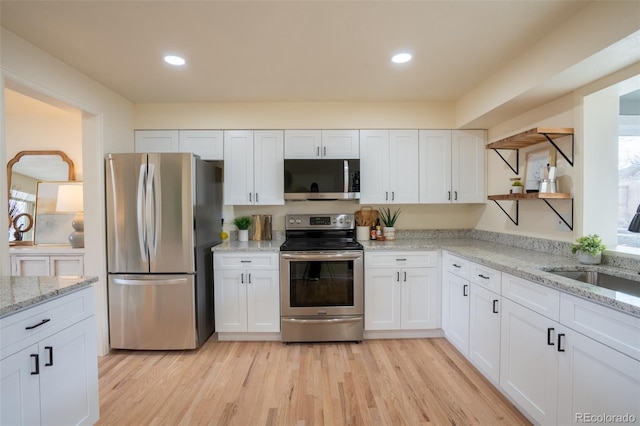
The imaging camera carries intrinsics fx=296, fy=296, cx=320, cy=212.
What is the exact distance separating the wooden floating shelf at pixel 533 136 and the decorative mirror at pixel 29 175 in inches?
173

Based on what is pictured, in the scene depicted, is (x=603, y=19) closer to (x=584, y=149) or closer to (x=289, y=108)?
(x=584, y=149)

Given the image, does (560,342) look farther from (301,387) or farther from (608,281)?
(301,387)

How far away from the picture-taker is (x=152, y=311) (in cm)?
266

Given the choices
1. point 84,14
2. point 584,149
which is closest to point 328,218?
point 584,149

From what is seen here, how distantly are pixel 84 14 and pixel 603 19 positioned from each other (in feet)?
9.29

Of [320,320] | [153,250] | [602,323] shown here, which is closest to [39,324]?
[153,250]

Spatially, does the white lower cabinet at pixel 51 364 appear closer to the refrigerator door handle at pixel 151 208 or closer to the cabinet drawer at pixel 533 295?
the refrigerator door handle at pixel 151 208

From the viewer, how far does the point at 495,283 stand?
2035 mm

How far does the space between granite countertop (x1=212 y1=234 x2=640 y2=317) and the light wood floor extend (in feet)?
2.98

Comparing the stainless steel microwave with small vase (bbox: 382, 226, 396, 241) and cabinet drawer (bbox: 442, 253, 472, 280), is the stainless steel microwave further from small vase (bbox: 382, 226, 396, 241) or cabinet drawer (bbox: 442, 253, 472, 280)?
cabinet drawer (bbox: 442, 253, 472, 280)

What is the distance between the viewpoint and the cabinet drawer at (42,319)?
1175 mm

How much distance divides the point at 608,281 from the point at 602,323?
0.71 m

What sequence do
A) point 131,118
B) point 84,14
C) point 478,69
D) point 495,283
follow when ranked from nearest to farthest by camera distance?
1. point 84,14
2. point 495,283
3. point 478,69
4. point 131,118

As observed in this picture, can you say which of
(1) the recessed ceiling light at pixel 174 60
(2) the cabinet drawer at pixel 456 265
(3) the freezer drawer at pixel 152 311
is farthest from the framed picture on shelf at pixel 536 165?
(3) the freezer drawer at pixel 152 311
